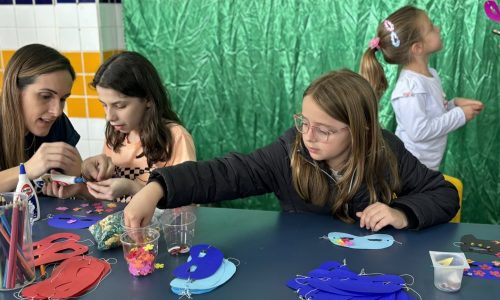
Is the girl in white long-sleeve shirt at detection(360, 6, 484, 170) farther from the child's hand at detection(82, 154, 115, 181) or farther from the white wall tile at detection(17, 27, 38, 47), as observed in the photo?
the white wall tile at detection(17, 27, 38, 47)

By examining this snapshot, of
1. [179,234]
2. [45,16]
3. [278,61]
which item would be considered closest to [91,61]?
[45,16]

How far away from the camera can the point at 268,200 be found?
10.7ft

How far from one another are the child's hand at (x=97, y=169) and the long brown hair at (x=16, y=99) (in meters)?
0.36

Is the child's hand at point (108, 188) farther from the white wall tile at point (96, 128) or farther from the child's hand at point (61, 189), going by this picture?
the white wall tile at point (96, 128)

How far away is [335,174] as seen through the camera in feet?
5.42

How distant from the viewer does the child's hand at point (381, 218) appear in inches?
57.5

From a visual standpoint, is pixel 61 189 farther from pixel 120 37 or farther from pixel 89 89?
pixel 120 37

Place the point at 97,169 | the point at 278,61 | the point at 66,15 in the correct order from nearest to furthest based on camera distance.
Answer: the point at 97,169, the point at 278,61, the point at 66,15

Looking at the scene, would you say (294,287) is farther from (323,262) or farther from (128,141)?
(128,141)

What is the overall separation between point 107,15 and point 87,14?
134 mm

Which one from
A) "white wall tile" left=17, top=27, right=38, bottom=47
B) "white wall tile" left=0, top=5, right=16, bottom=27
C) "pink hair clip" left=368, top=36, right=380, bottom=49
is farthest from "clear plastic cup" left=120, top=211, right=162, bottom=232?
"white wall tile" left=0, top=5, right=16, bottom=27

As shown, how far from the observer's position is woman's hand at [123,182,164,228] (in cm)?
134

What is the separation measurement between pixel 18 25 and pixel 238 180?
2344mm

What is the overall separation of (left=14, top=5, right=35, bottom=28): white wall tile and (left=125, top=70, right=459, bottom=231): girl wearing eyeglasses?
2.20 m
